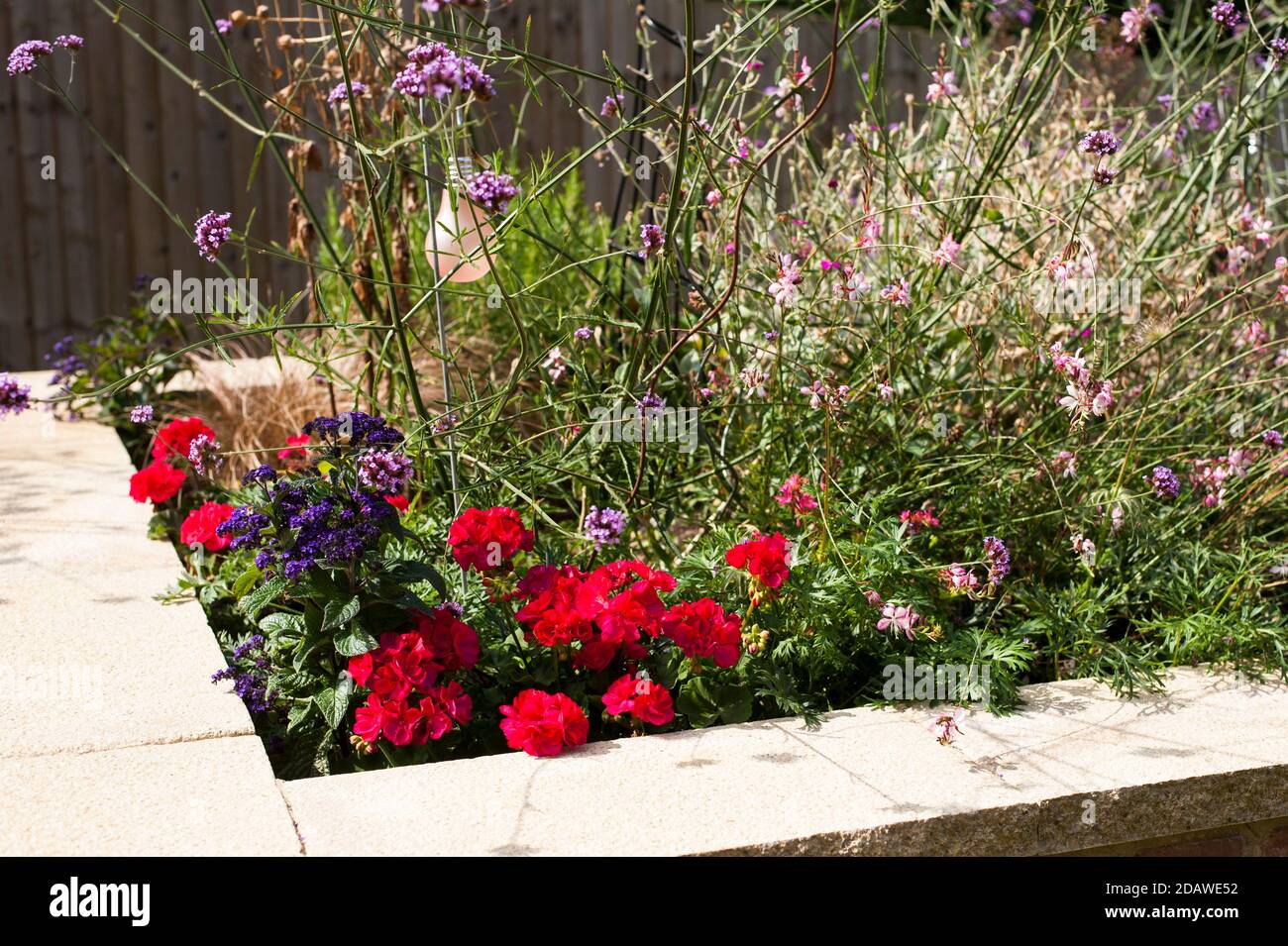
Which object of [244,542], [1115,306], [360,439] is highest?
[1115,306]

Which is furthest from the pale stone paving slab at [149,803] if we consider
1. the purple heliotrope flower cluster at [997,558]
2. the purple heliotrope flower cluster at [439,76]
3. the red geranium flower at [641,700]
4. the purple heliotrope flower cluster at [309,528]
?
the purple heliotrope flower cluster at [997,558]

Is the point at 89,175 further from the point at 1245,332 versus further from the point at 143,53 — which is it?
the point at 1245,332

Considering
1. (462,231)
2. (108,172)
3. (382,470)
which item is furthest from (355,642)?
(108,172)

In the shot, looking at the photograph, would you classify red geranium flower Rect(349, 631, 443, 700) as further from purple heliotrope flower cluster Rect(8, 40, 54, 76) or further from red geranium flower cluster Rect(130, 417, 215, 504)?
purple heliotrope flower cluster Rect(8, 40, 54, 76)

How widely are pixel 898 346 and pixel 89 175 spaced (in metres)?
4.54

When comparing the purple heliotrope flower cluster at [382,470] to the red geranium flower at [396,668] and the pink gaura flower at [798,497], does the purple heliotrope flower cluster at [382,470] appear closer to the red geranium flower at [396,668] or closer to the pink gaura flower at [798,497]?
the red geranium flower at [396,668]

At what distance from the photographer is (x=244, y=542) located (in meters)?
2.23

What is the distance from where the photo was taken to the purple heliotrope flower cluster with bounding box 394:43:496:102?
1981 mm

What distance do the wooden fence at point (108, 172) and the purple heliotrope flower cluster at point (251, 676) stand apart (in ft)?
12.9

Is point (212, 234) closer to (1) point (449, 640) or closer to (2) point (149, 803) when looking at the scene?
(1) point (449, 640)

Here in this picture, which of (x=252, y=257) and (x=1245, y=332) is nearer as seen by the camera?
(x=1245, y=332)

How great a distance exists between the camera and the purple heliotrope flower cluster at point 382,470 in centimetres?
221

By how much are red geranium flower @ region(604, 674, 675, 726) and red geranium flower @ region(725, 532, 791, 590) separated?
0.88 feet
